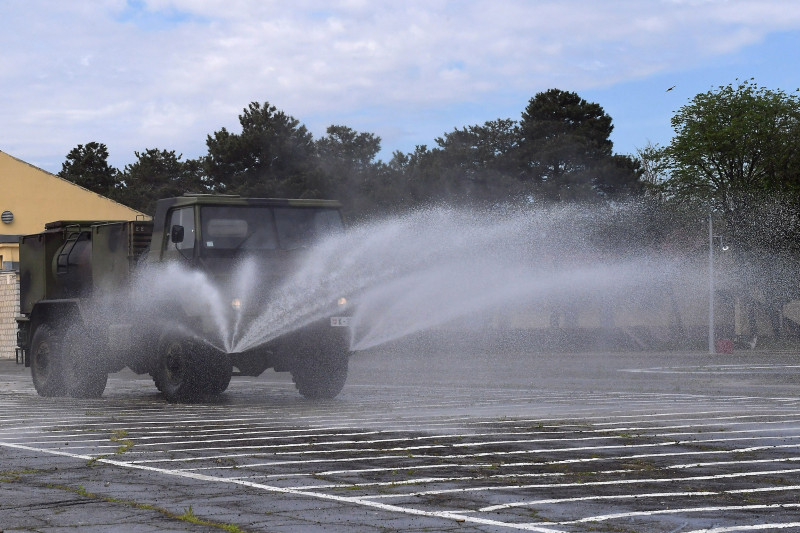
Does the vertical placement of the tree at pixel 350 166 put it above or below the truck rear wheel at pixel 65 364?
above

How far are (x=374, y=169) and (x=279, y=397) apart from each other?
286 ft

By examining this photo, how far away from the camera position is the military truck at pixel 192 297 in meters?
18.1

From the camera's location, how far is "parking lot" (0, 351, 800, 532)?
7840mm

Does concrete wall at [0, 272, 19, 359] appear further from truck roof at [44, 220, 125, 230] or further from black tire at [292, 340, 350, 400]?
black tire at [292, 340, 350, 400]

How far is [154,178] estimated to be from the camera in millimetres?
105312

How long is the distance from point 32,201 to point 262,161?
19838 mm

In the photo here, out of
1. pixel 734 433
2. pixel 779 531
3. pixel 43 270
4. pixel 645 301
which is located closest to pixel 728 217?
pixel 645 301

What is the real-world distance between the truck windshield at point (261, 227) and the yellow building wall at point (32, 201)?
4303 cm

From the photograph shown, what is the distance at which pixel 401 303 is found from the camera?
2306cm

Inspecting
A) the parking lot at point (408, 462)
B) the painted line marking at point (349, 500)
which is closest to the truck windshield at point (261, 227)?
the parking lot at point (408, 462)

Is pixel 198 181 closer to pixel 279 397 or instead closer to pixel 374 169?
pixel 374 169

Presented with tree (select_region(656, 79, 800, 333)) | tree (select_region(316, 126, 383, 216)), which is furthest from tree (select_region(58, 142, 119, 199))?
tree (select_region(656, 79, 800, 333))

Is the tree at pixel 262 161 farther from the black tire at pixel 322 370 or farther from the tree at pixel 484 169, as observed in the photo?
the black tire at pixel 322 370

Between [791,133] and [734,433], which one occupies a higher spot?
[791,133]
